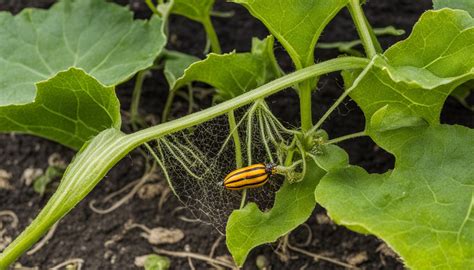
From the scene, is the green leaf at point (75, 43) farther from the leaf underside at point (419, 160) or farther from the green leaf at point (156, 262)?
the leaf underside at point (419, 160)

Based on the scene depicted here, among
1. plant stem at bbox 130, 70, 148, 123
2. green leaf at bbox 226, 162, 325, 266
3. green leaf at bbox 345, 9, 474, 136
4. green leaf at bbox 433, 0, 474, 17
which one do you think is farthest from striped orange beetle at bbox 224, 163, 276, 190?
plant stem at bbox 130, 70, 148, 123

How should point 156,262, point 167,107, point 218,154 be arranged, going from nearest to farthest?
point 218,154 < point 156,262 < point 167,107

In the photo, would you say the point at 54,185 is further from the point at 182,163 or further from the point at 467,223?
the point at 467,223

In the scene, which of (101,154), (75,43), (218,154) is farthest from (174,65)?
(101,154)

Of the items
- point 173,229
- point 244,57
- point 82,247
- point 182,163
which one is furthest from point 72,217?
point 244,57

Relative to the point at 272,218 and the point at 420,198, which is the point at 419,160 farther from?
the point at 272,218

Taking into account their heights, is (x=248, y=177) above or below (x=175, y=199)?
above

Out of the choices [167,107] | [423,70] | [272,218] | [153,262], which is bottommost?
[153,262]
